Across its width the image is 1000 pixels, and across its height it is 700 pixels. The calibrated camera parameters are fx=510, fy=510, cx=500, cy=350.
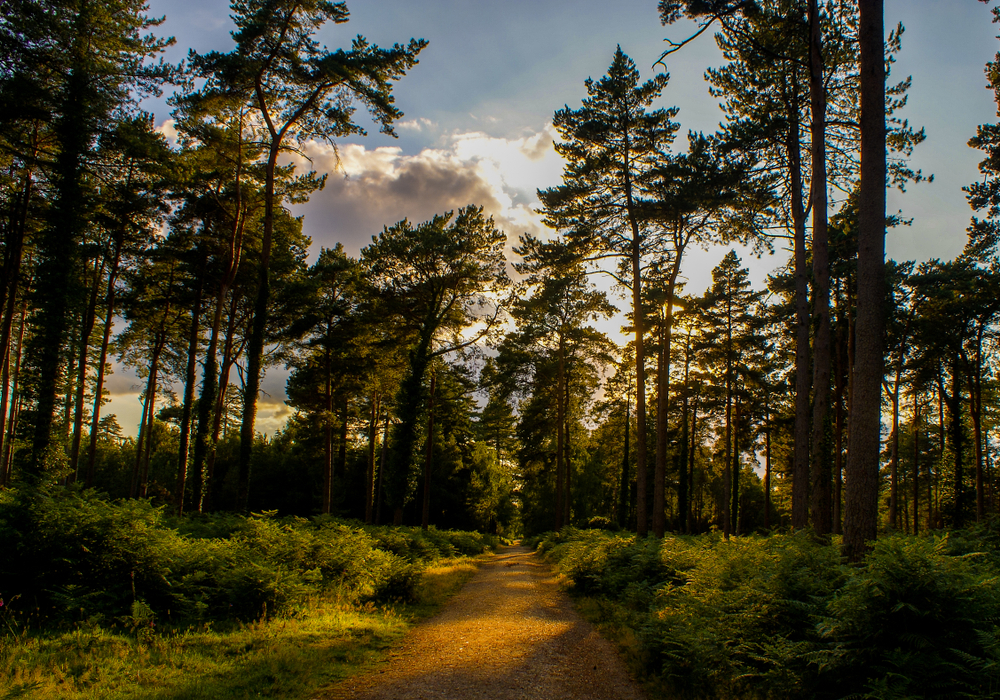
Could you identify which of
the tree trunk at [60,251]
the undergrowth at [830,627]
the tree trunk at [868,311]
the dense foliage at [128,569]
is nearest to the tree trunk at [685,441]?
the undergrowth at [830,627]

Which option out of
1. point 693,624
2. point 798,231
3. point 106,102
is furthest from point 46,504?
point 798,231

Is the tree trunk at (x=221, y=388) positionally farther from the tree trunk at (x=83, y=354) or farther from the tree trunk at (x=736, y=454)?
the tree trunk at (x=736, y=454)

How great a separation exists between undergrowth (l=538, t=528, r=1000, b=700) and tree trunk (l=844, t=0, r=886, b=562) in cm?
72

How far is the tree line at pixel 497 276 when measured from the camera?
1229 centimetres

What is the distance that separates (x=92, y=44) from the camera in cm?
1638

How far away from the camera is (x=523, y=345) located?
29625 mm

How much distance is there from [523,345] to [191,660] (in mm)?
24667

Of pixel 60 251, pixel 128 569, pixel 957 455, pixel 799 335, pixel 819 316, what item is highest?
pixel 60 251

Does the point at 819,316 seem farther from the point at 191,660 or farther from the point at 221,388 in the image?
the point at 221,388

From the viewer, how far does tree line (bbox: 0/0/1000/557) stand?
40.3ft

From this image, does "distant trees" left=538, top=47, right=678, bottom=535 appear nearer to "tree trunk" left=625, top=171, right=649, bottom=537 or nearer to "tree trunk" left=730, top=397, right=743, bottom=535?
"tree trunk" left=625, top=171, right=649, bottom=537

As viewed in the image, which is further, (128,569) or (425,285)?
(425,285)

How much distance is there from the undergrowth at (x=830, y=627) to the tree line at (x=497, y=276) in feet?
4.81

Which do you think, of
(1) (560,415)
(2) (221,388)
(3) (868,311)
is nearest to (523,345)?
(1) (560,415)
